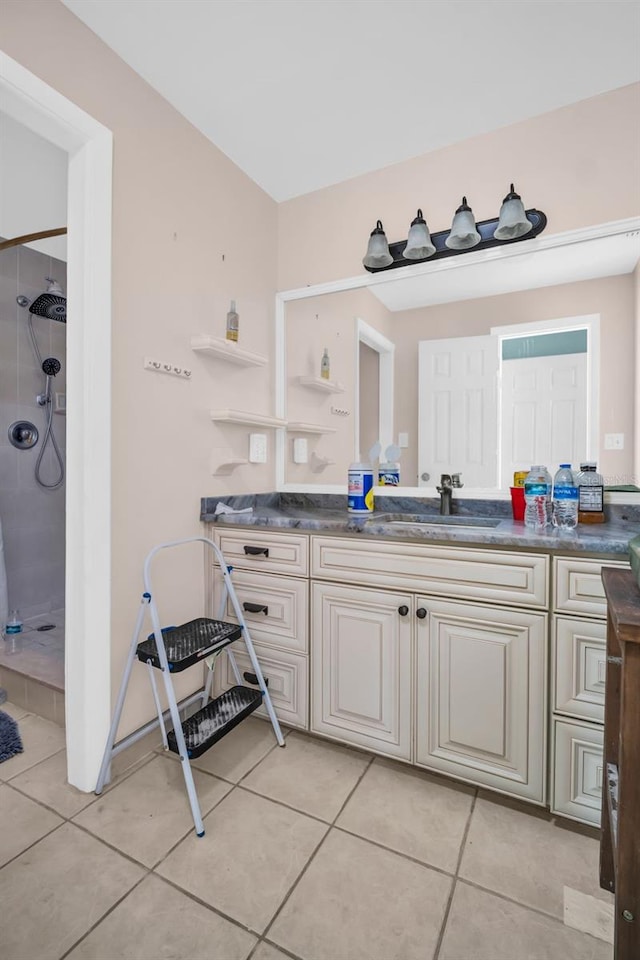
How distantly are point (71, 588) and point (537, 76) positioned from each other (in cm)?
251

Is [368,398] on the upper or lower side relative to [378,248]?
lower

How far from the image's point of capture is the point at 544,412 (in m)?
1.88

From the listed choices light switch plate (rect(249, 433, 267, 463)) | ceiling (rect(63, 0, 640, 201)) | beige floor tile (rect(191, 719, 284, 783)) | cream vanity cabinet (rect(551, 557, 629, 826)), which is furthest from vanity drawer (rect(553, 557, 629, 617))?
ceiling (rect(63, 0, 640, 201))

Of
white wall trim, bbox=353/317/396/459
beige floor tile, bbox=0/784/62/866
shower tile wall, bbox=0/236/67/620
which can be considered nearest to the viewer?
beige floor tile, bbox=0/784/62/866

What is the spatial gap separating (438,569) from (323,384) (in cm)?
126

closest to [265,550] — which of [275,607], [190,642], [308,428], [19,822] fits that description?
[275,607]

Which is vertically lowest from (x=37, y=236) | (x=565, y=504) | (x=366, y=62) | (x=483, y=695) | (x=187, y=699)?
(x=187, y=699)

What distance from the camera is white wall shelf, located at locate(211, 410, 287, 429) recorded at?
2006mm

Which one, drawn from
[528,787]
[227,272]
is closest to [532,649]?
[528,787]

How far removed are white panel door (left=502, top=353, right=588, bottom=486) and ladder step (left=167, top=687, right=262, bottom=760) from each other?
138 centimetres

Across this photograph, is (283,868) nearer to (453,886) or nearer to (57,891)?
(453,886)

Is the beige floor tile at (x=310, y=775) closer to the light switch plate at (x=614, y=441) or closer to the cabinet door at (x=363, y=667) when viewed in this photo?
the cabinet door at (x=363, y=667)

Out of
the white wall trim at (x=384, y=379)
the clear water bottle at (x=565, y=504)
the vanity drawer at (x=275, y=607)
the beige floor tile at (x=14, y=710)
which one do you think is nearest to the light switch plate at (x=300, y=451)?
the white wall trim at (x=384, y=379)

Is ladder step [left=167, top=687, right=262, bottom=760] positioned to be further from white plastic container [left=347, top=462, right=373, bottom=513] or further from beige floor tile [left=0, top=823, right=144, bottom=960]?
white plastic container [left=347, top=462, right=373, bottom=513]
